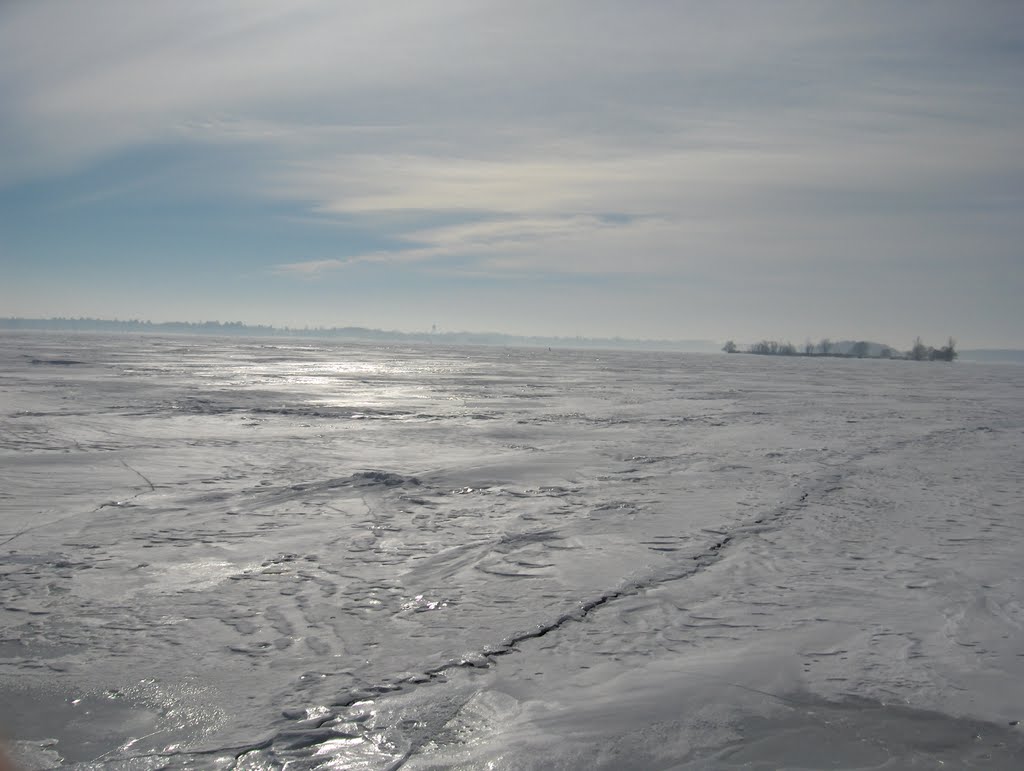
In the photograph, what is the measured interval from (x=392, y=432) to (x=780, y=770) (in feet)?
35.5

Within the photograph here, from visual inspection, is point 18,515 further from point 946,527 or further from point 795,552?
point 946,527

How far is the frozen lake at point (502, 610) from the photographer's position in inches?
126

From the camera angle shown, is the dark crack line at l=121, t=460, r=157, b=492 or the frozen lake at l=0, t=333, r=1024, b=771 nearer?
the frozen lake at l=0, t=333, r=1024, b=771

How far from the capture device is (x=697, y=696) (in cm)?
362

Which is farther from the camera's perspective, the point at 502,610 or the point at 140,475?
the point at 140,475

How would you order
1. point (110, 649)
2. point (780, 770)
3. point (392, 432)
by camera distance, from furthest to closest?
1. point (392, 432)
2. point (110, 649)
3. point (780, 770)

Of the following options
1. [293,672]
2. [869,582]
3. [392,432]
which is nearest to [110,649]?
[293,672]

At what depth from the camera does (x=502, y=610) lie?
4660 mm

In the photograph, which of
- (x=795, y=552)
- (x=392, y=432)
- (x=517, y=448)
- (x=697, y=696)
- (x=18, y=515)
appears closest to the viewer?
(x=697, y=696)

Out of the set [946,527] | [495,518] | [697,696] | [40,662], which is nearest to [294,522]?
[495,518]

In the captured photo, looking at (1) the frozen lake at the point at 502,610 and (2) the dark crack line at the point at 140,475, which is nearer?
(1) the frozen lake at the point at 502,610

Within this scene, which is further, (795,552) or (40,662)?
(795,552)

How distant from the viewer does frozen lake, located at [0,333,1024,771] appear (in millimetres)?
3205

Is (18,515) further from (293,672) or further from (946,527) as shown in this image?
(946,527)
